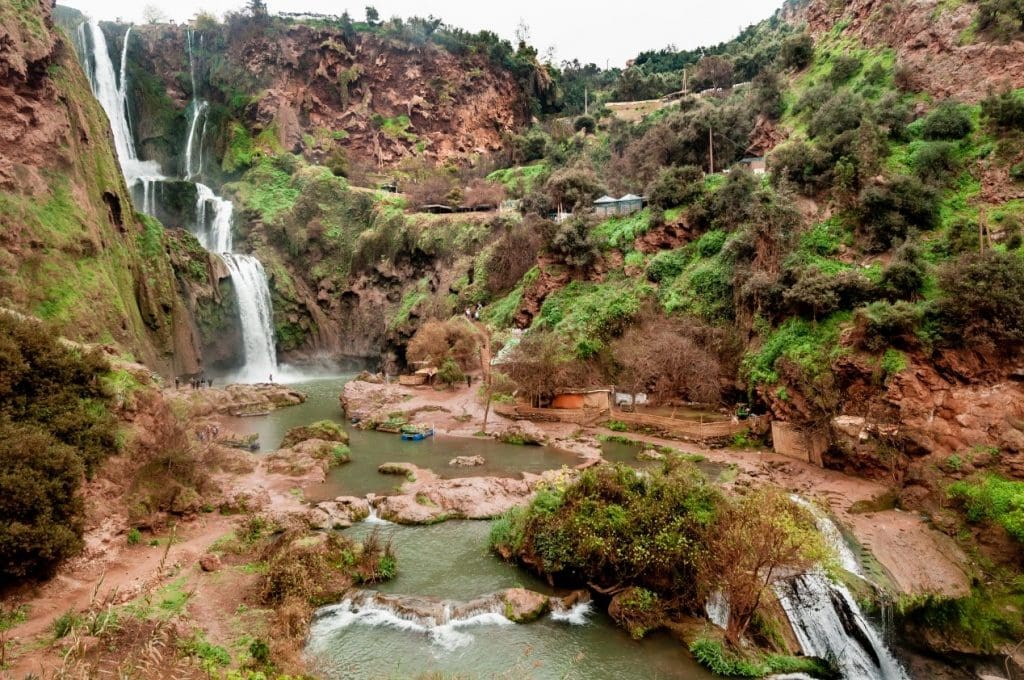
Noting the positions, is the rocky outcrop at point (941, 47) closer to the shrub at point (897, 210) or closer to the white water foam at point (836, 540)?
the shrub at point (897, 210)

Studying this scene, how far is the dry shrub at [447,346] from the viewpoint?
3897cm

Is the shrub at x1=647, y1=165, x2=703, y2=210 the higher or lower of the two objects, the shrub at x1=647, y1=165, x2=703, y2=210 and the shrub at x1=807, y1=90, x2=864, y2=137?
the lower

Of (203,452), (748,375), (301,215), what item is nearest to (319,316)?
(301,215)

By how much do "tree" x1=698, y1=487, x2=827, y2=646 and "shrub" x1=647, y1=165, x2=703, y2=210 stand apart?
88.6 ft

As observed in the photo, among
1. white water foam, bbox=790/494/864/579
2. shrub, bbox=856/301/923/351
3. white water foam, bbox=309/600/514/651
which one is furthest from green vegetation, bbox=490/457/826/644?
shrub, bbox=856/301/923/351

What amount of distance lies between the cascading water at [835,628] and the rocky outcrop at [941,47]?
88.6 ft

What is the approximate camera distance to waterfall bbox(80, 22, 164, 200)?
53000mm

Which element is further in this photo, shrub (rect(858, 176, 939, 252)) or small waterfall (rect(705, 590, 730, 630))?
shrub (rect(858, 176, 939, 252))

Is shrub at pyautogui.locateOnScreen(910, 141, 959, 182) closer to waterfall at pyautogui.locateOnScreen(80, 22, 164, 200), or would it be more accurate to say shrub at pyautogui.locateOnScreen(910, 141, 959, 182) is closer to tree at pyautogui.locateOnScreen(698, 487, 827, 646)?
tree at pyautogui.locateOnScreen(698, 487, 827, 646)

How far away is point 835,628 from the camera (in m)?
12.6

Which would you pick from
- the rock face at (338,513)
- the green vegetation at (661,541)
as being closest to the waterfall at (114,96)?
the rock face at (338,513)

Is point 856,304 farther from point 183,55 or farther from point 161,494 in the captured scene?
point 183,55

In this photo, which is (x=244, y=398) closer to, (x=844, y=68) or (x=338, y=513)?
(x=338, y=513)

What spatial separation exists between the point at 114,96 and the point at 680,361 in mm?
60083
